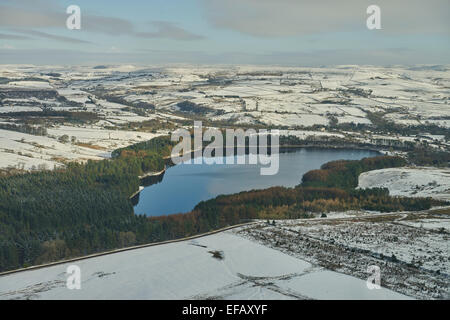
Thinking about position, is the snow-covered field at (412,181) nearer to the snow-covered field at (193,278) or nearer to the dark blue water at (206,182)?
the dark blue water at (206,182)

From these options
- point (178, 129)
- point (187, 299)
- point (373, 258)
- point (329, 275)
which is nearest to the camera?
point (187, 299)

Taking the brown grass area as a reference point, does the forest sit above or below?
below

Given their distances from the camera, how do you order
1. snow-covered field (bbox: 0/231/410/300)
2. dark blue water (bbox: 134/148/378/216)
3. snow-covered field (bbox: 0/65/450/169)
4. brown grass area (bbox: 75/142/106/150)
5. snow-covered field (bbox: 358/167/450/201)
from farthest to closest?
snow-covered field (bbox: 0/65/450/169) < brown grass area (bbox: 75/142/106/150) < snow-covered field (bbox: 358/167/450/201) < dark blue water (bbox: 134/148/378/216) < snow-covered field (bbox: 0/231/410/300)

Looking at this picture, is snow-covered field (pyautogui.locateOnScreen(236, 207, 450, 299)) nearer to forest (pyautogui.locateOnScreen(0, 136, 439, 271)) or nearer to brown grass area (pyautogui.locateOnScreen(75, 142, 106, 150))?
forest (pyautogui.locateOnScreen(0, 136, 439, 271))

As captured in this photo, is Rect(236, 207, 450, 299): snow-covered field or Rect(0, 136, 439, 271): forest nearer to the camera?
Rect(236, 207, 450, 299): snow-covered field

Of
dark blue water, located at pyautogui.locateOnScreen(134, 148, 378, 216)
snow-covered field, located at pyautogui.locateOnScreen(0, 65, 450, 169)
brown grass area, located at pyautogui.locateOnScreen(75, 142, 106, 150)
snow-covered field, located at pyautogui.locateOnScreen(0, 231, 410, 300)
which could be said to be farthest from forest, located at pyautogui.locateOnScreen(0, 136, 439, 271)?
brown grass area, located at pyautogui.locateOnScreen(75, 142, 106, 150)

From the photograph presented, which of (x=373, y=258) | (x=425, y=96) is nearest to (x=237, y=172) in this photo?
(x=373, y=258)

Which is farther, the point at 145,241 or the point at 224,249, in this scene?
the point at 145,241

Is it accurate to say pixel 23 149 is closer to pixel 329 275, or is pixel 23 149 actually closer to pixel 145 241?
pixel 145 241
